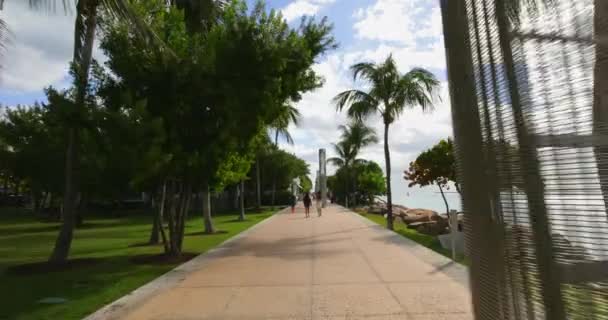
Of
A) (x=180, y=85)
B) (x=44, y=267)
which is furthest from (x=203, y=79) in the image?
(x=44, y=267)

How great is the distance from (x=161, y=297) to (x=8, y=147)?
1232 inches

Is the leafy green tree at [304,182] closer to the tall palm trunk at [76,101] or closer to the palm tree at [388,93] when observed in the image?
the palm tree at [388,93]

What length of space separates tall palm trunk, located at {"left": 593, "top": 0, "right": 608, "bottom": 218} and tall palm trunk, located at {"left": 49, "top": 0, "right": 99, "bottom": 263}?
419 inches

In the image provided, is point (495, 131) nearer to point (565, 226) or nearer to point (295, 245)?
point (565, 226)

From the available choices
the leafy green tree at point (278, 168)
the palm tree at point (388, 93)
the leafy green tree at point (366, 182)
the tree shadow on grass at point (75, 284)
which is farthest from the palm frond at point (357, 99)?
the leafy green tree at point (366, 182)

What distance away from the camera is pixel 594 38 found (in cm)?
205

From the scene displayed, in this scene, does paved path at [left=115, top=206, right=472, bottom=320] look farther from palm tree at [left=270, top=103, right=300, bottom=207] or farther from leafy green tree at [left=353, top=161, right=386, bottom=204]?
leafy green tree at [left=353, top=161, right=386, bottom=204]

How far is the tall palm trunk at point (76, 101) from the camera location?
10891mm

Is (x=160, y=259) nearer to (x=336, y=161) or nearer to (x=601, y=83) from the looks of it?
(x=601, y=83)

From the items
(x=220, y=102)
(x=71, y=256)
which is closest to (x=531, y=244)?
(x=220, y=102)

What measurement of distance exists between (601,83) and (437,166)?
20.5 metres

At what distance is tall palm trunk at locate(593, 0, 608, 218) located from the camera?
6.54ft

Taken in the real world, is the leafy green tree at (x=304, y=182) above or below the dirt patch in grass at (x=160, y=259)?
above

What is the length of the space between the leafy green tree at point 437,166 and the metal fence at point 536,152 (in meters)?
18.4
